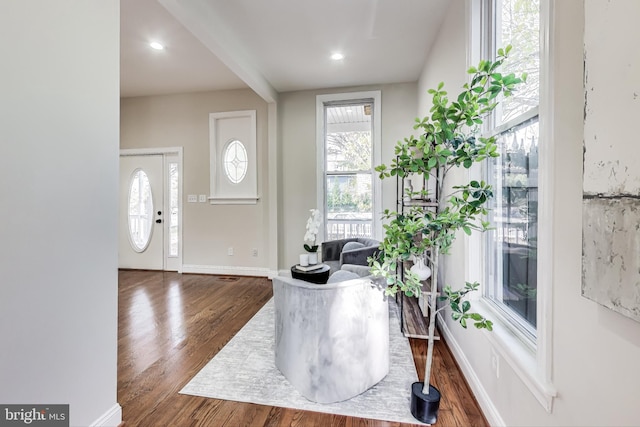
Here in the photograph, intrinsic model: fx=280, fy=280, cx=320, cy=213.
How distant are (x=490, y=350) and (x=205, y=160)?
437 centimetres

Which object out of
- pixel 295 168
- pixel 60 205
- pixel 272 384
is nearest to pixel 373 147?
pixel 295 168

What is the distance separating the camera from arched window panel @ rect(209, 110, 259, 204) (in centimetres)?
439

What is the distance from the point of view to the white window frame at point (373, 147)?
405cm

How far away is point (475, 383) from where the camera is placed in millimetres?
1680

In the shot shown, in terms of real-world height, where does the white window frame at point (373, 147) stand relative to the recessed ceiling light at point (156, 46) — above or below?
below

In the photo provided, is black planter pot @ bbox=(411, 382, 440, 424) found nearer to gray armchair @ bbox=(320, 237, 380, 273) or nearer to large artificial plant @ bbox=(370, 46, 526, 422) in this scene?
large artificial plant @ bbox=(370, 46, 526, 422)

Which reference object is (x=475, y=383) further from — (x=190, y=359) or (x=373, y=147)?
(x=373, y=147)

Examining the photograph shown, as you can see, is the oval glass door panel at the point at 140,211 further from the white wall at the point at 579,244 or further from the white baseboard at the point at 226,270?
the white wall at the point at 579,244

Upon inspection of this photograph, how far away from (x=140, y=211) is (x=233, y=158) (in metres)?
1.87

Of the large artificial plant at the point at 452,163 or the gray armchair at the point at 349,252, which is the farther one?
the gray armchair at the point at 349,252

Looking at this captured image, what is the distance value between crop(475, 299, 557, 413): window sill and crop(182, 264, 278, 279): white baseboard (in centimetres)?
332

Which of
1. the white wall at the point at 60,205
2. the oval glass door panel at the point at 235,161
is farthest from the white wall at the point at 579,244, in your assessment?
the oval glass door panel at the point at 235,161

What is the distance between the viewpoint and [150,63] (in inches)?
137

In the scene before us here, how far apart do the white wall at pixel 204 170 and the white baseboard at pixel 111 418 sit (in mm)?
2897
